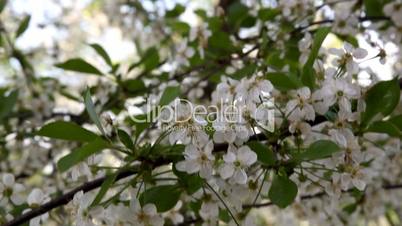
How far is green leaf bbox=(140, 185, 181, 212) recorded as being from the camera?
128 centimetres

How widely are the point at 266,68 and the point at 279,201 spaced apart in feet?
1.76

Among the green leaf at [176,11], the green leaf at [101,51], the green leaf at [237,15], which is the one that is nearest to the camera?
the green leaf at [101,51]

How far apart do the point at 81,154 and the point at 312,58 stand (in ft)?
1.91

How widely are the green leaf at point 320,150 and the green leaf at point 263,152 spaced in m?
0.07

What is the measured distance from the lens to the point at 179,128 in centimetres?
120

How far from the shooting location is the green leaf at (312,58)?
1.27m

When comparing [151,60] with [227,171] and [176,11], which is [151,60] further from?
[227,171]

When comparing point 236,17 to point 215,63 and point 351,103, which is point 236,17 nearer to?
point 215,63

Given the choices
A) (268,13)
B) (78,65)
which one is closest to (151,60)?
(78,65)

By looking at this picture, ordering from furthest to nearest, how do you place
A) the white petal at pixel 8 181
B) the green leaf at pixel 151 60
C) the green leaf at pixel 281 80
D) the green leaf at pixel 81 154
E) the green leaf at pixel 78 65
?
the green leaf at pixel 151 60 → the green leaf at pixel 78 65 → the white petal at pixel 8 181 → the green leaf at pixel 281 80 → the green leaf at pixel 81 154

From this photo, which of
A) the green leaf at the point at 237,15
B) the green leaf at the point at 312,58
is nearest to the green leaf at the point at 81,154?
the green leaf at the point at 312,58

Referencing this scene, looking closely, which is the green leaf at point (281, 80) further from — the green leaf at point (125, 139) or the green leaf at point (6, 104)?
the green leaf at point (6, 104)

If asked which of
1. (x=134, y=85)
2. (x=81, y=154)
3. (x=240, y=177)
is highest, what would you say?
(x=81, y=154)

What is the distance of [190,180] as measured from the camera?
4.16ft
